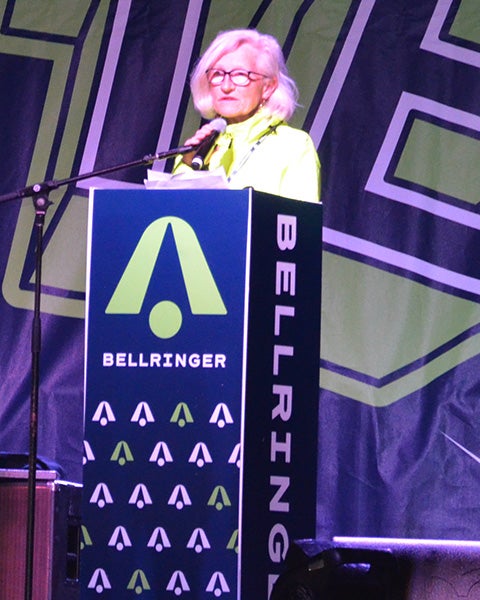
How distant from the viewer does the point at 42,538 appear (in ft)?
9.81

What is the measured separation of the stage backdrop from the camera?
4.24m

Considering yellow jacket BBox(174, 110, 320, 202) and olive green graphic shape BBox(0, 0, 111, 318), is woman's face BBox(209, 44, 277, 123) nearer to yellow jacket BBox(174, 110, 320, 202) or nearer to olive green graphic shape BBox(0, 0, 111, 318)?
yellow jacket BBox(174, 110, 320, 202)

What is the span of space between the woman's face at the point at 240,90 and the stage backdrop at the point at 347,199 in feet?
4.20

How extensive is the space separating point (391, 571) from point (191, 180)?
3.22 feet

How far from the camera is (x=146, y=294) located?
2670 millimetres

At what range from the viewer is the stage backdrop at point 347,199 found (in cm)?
424

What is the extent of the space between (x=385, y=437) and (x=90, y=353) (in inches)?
70.7

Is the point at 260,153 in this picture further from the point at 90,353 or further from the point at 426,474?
the point at 426,474

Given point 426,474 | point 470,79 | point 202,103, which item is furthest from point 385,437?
point 202,103

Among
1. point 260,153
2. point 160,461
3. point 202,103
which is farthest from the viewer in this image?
point 202,103

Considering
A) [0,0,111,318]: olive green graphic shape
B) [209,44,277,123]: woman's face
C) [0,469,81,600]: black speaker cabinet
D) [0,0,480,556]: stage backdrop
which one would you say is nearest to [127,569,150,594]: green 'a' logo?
[0,469,81,600]: black speaker cabinet

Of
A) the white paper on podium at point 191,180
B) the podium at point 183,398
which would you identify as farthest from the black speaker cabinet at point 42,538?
the white paper on podium at point 191,180

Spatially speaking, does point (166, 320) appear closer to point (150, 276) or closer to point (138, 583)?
point (150, 276)

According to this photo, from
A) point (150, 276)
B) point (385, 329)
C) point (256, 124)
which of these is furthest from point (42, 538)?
point (385, 329)
